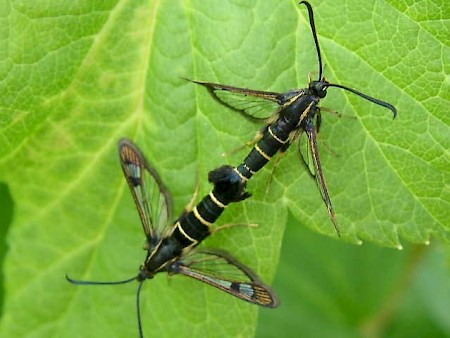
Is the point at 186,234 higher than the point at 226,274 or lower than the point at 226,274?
higher

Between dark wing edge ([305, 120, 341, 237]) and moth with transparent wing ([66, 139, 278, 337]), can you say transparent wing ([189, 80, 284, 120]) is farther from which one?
moth with transparent wing ([66, 139, 278, 337])

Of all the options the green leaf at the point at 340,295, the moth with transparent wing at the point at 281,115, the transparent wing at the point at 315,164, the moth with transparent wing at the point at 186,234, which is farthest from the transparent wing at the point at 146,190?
the green leaf at the point at 340,295

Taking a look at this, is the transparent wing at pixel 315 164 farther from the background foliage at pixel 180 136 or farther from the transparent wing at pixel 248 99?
the transparent wing at pixel 248 99

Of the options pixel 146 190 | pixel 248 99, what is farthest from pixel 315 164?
pixel 146 190

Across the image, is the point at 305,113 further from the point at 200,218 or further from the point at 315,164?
the point at 200,218

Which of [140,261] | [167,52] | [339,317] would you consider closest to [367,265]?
[339,317]

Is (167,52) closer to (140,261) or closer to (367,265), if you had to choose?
(140,261)
